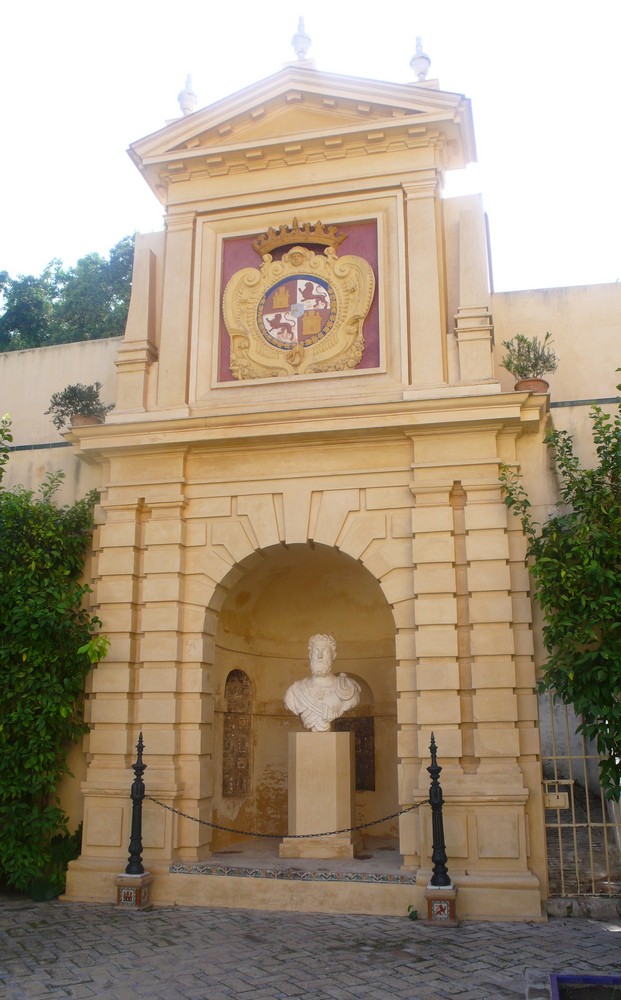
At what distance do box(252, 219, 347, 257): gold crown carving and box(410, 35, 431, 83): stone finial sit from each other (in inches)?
90.1

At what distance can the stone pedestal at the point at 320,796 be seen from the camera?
32.2 ft

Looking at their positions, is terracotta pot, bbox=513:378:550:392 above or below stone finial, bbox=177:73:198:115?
below

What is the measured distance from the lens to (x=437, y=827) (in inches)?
336

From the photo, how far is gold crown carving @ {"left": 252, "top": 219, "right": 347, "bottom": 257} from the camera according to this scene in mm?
11219

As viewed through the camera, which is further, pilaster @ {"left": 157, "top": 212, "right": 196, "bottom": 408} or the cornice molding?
pilaster @ {"left": 157, "top": 212, "right": 196, "bottom": 408}

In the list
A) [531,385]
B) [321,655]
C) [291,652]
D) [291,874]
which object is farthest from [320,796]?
[531,385]

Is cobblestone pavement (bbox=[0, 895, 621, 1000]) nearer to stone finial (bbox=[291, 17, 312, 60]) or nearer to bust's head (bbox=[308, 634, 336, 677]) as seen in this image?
bust's head (bbox=[308, 634, 336, 677])

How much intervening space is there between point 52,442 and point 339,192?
535 cm

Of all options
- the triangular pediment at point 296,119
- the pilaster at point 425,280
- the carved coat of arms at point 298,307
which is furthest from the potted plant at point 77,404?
the pilaster at point 425,280

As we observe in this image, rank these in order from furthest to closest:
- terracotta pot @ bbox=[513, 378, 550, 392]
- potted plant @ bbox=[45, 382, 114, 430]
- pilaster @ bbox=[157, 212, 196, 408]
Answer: potted plant @ bbox=[45, 382, 114, 430], pilaster @ bbox=[157, 212, 196, 408], terracotta pot @ bbox=[513, 378, 550, 392]

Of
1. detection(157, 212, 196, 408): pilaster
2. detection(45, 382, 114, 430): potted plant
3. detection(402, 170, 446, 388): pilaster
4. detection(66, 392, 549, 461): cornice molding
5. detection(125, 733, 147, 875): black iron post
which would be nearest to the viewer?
detection(125, 733, 147, 875): black iron post

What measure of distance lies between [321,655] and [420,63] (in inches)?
301

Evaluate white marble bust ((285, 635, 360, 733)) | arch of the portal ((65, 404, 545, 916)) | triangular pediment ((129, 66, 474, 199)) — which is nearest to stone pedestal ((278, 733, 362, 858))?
white marble bust ((285, 635, 360, 733))

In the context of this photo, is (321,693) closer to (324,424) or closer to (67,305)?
(324,424)
